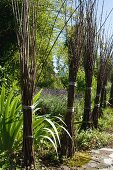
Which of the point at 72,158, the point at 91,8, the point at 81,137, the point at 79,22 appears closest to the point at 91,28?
the point at 91,8

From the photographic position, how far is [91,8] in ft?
23.5

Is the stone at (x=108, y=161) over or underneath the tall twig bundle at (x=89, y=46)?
underneath

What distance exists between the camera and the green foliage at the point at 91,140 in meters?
6.79

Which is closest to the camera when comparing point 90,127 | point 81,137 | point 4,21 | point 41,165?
point 41,165

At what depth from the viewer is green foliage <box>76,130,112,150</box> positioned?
6789 mm

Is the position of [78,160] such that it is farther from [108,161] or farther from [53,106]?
[53,106]

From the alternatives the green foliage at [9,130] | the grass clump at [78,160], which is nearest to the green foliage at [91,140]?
the grass clump at [78,160]

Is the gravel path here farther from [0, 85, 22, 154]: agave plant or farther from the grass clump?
[0, 85, 22, 154]: agave plant

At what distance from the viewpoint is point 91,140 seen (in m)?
7.24

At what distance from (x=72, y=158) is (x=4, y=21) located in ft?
14.6

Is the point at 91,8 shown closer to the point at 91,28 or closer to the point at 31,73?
the point at 91,28

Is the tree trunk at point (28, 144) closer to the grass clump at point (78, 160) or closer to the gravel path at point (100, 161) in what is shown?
the gravel path at point (100, 161)

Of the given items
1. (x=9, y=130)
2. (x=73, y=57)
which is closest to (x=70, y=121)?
(x=73, y=57)

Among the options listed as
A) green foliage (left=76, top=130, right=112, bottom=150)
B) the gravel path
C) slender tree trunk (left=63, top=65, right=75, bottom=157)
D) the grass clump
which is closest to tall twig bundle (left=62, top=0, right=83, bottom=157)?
slender tree trunk (left=63, top=65, right=75, bottom=157)
